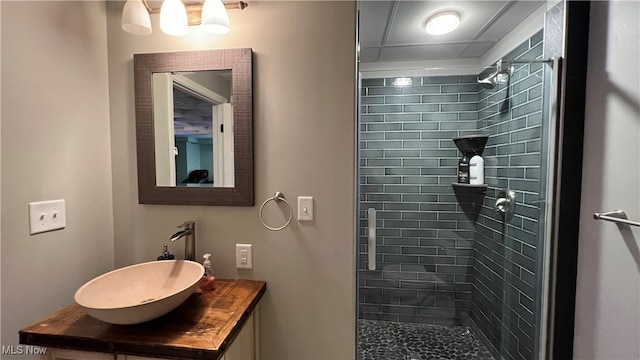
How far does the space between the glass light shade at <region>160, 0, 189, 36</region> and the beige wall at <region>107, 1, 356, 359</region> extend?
134mm

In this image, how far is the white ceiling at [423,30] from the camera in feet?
5.21

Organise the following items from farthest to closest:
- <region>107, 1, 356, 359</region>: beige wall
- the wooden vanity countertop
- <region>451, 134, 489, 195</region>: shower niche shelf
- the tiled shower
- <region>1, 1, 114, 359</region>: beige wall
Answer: <region>451, 134, 489, 195</region>: shower niche shelf, the tiled shower, <region>107, 1, 356, 359</region>: beige wall, <region>1, 1, 114, 359</region>: beige wall, the wooden vanity countertop

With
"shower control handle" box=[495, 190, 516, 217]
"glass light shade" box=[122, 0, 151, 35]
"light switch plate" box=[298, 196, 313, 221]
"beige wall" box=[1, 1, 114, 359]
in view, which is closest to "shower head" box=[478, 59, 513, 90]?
"shower control handle" box=[495, 190, 516, 217]

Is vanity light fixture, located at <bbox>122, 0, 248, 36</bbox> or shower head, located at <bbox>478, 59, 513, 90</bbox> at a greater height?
vanity light fixture, located at <bbox>122, 0, 248, 36</bbox>

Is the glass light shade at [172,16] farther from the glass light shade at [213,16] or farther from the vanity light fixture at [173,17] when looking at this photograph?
the glass light shade at [213,16]

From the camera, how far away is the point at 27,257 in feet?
3.47

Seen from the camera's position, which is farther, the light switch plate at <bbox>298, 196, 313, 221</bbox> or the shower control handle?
the shower control handle

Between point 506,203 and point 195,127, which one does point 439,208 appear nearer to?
point 506,203

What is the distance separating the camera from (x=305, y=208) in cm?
133

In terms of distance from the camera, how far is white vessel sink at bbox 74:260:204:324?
34.5 inches

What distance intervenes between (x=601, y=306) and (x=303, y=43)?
176 cm

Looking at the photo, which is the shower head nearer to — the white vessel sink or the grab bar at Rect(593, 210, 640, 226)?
the grab bar at Rect(593, 210, 640, 226)

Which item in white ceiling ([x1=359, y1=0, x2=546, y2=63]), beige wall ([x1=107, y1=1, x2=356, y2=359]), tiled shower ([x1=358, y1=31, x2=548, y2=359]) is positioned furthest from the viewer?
tiled shower ([x1=358, y1=31, x2=548, y2=359])

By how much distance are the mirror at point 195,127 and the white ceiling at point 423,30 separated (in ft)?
3.03
